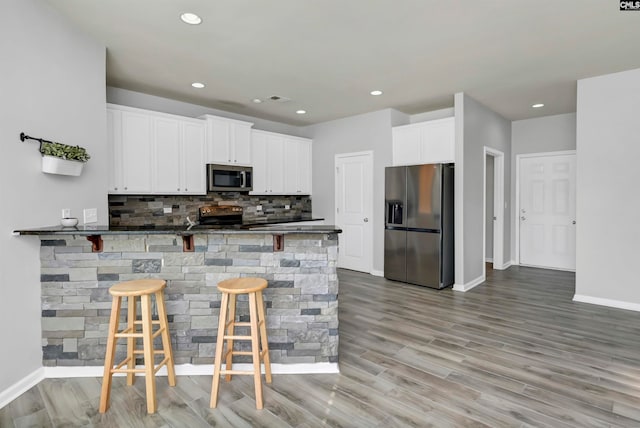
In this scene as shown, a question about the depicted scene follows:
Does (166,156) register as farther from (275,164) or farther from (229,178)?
(275,164)

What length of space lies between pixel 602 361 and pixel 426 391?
1.54 metres

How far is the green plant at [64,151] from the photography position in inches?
93.1

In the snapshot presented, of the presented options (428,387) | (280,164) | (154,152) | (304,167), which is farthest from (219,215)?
(428,387)

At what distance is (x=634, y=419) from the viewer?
197cm

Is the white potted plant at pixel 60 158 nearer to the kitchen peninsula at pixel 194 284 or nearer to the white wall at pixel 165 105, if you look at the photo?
the kitchen peninsula at pixel 194 284

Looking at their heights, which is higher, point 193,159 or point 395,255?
point 193,159

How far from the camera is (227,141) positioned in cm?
505

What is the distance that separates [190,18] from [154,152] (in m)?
2.09

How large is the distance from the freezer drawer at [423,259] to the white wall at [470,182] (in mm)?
341

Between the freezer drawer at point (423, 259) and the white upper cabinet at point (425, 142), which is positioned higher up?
the white upper cabinet at point (425, 142)

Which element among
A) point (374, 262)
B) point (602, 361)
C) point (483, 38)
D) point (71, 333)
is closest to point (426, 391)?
point (602, 361)

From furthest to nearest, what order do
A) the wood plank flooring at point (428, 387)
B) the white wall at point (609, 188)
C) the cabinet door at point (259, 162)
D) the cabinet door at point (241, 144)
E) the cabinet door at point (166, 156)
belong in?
the cabinet door at point (259, 162), the cabinet door at point (241, 144), the cabinet door at point (166, 156), the white wall at point (609, 188), the wood plank flooring at point (428, 387)

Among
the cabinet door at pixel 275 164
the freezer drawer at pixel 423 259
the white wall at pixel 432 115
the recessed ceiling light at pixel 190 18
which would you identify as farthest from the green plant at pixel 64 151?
the white wall at pixel 432 115

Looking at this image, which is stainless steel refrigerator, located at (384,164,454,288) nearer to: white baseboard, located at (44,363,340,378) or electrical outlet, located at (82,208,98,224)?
white baseboard, located at (44,363,340,378)
